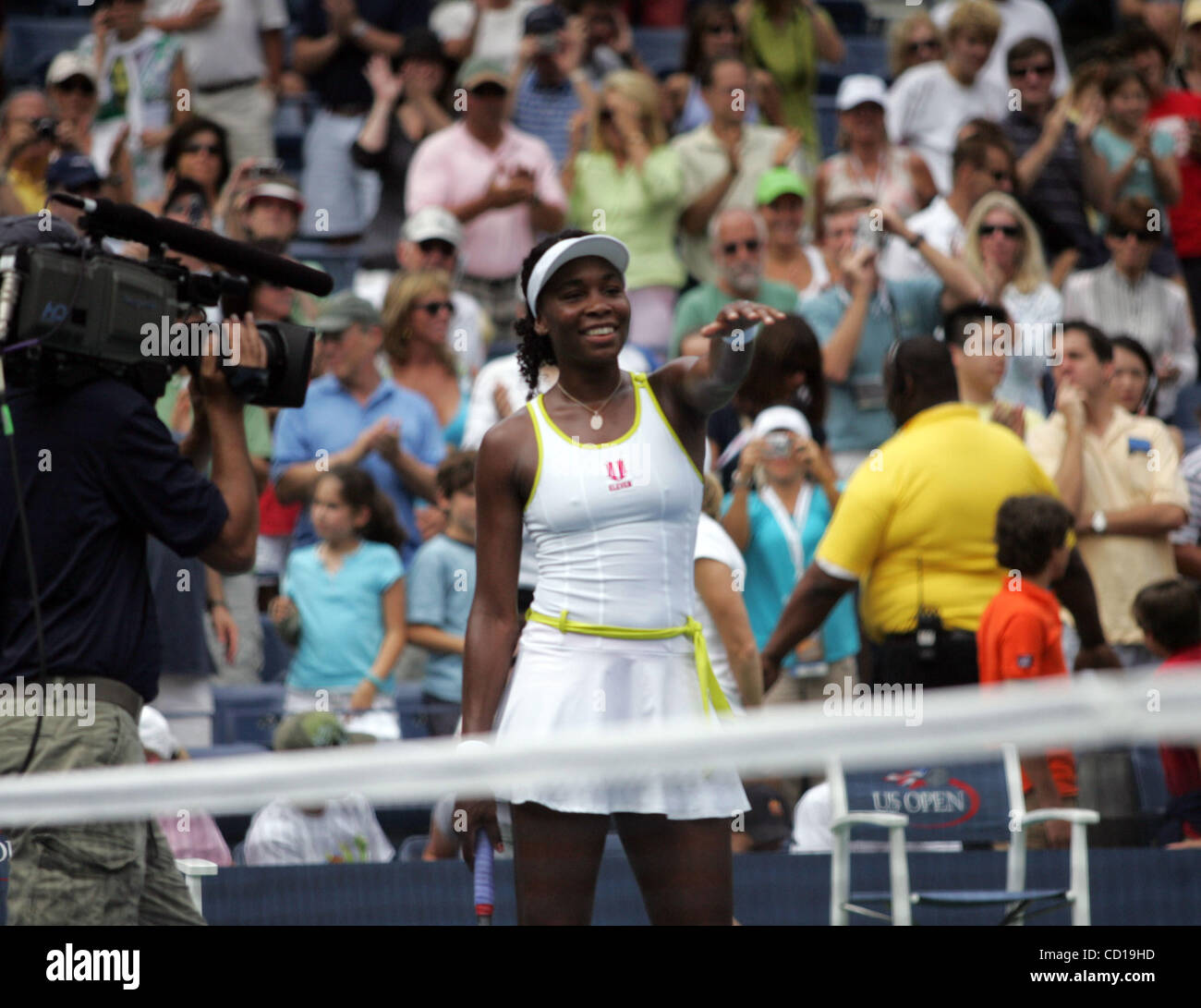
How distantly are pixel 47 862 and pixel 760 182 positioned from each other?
20.4ft

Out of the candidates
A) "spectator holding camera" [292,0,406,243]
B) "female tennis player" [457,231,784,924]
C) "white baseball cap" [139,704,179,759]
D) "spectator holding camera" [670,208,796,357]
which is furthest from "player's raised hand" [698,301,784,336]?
"spectator holding camera" [292,0,406,243]

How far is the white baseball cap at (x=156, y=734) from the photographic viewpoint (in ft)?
17.9

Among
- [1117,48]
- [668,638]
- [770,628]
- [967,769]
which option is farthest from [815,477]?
[1117,48]

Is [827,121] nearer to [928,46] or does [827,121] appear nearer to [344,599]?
[928,46]

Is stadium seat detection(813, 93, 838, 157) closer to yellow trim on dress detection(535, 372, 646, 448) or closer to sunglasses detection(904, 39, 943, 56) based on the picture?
sunglasses detection(904, 39, 943, 56)

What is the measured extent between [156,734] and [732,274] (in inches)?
151

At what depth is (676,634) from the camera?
3902 millimetres

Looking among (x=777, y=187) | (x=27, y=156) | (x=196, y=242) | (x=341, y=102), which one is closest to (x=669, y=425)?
(x=196, y=242)

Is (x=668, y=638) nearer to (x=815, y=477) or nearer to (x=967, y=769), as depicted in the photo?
(x=967, y=769)

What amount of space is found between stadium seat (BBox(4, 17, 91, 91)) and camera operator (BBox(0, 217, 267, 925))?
31.4 ft

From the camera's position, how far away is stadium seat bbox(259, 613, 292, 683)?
8.02 meters

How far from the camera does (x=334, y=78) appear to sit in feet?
36.1

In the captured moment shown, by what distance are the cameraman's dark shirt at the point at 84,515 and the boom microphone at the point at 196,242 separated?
359 millimetres
